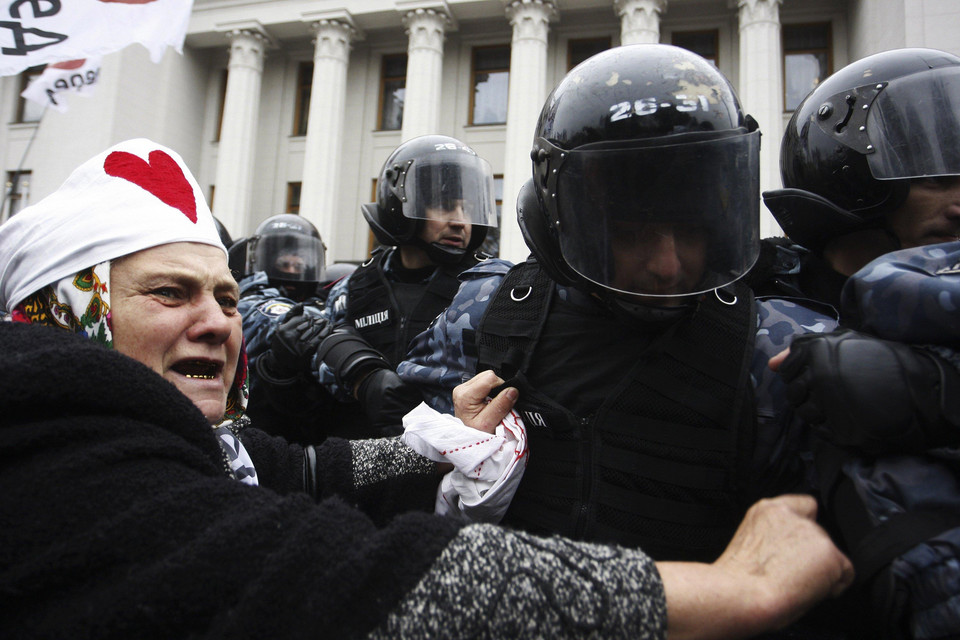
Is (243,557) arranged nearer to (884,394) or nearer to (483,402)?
(483,402)

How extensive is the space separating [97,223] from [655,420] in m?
1.26

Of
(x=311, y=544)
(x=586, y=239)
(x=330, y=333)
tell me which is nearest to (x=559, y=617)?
(x=311, y=544)

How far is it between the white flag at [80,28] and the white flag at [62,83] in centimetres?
54

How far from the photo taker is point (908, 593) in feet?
2.93

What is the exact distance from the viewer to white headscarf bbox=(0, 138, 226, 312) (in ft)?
4.35

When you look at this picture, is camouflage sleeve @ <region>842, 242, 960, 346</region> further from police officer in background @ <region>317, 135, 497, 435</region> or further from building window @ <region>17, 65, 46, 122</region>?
building window @ <region>17, 65, 46, 122</region>

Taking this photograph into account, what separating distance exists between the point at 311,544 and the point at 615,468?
0.73m

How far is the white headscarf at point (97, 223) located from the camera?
1.33m

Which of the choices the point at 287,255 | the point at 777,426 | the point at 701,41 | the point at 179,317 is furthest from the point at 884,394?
the point at 701,41

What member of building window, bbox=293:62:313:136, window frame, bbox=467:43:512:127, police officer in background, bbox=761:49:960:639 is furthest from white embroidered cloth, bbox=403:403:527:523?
building window, bbox=293:62:313:136

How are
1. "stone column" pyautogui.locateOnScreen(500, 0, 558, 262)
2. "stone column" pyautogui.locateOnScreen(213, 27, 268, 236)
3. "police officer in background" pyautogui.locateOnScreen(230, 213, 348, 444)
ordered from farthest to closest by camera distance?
"stone column" pyautogui.locateOnScreen(213, 27, 268, 236) → "stone column" pyautogui.locateOnScreen(500, 0, 558, 262) → "police officer in background" pyautogui.locateOnScreen(230, 213, 348, 444)

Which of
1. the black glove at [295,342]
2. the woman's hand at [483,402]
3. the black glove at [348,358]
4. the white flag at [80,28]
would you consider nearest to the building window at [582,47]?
the white flag at [80,28]

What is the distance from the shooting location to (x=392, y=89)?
18.9 metres

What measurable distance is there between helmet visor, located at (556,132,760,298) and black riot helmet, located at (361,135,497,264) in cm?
164
